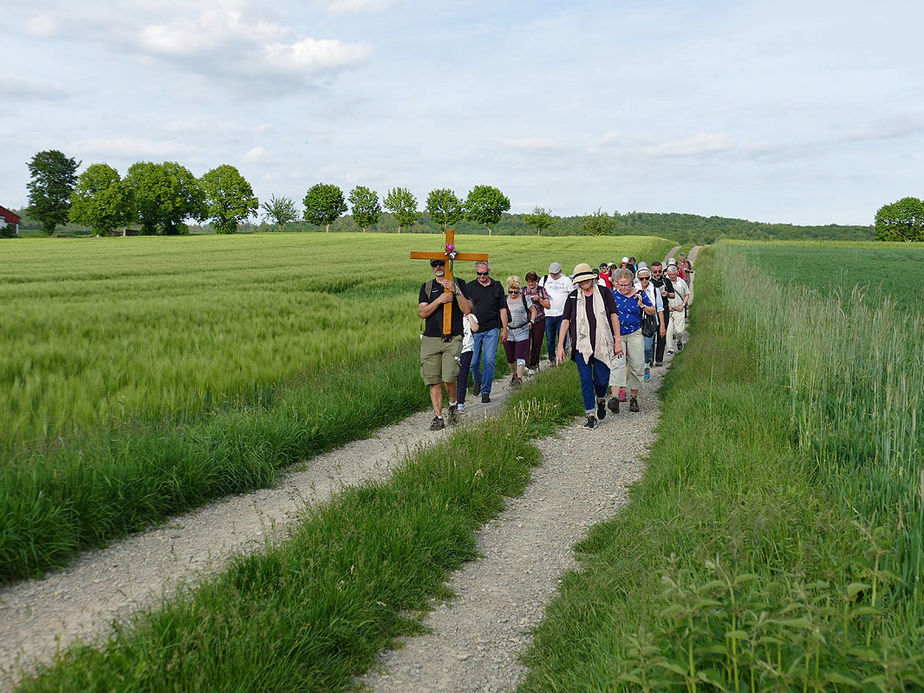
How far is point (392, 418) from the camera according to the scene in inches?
368

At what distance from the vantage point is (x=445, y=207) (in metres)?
106

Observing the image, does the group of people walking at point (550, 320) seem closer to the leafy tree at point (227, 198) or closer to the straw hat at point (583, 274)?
the straw hat at point (583, 274)

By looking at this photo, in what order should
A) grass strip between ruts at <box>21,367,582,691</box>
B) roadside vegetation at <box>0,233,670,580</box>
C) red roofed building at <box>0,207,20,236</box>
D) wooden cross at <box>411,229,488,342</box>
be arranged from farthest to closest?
1. red roofed building at <box>0,207,20,236</box>
2. wooden cross at <box>411,229,488,342</box>
3. roadside vegetation at <box>0,233,670,580</box>
4. grass strip between ruts at <box>21,367,582,691</box>

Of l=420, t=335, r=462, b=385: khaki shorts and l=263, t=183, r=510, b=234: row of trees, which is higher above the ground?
l=263, t=183, r=510, b=234: row of trees

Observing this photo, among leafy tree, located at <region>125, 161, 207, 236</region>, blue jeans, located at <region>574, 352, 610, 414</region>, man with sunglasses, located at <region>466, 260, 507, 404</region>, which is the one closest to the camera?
blue jeans, located at <region>574, 352, 610, 414</region>

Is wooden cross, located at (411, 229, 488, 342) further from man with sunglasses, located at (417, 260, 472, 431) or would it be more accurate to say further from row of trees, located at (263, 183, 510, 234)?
row of trees, located at (263, 183, 510, 234)

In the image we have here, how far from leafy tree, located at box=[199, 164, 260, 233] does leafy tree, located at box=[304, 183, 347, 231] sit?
28.8ft

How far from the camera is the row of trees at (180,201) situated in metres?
84.6

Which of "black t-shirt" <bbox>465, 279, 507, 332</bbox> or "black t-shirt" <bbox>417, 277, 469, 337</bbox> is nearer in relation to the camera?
"black t-shirt" <bbox>417, 277, 469, 337</bbox>

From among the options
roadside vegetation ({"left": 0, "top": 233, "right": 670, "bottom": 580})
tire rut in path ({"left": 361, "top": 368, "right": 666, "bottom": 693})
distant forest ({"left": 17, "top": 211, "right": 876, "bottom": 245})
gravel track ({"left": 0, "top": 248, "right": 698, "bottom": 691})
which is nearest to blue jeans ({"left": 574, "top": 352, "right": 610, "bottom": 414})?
tire rut in path ({"left": 361, "top": 368, "right": 666, "bottom": 693})

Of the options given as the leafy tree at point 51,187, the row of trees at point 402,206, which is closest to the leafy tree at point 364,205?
the row of trees at point 402,206

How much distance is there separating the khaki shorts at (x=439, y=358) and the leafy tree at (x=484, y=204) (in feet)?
325

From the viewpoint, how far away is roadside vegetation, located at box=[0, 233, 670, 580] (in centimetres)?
528

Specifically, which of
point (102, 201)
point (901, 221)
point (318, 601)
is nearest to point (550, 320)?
point (318, 601)
